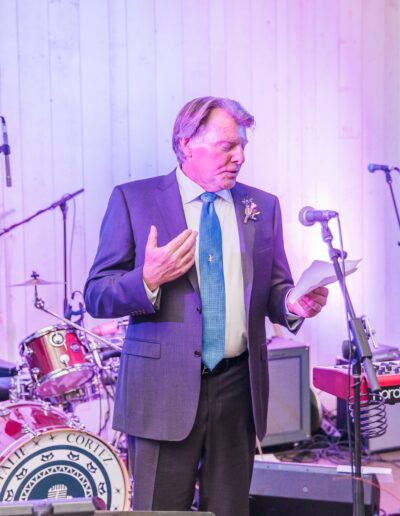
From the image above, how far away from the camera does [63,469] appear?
2.50 m

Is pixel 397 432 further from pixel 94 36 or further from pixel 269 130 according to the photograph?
pixel 94 36

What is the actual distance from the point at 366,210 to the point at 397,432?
5.07ft

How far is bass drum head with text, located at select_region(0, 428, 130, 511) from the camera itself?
2.41 m

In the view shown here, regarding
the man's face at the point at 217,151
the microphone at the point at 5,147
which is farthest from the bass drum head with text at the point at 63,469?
the microphone at the point at 5,147

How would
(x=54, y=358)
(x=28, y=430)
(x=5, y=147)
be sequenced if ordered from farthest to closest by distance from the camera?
(x=5, y=147) → (x=54, y=358) → (x=28, y=430)

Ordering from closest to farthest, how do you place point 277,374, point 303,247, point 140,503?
1. point 140,503
2. point 277,374
3. point 303,247

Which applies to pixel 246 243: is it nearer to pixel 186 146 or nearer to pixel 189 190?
pixel 189 190

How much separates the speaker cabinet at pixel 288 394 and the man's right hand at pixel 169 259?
2.35m

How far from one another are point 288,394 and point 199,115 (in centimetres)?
250

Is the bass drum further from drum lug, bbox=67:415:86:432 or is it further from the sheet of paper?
the sheet of paper

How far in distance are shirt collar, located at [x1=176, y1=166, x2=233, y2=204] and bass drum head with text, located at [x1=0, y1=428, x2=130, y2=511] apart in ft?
3.57

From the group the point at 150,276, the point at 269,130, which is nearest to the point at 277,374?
the point at 269,130

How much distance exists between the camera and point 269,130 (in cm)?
445

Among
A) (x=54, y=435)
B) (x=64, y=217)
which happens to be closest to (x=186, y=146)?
Result: (x=54, y=435)
